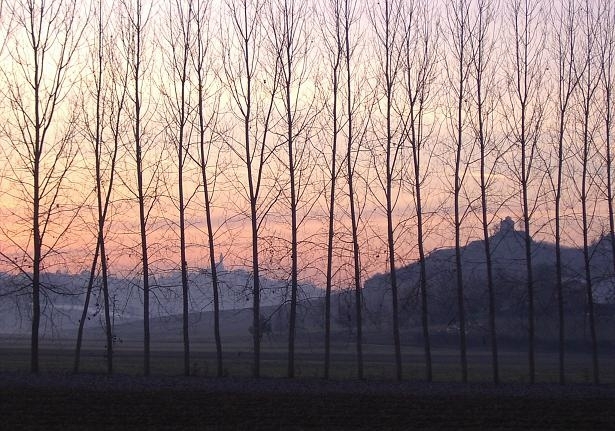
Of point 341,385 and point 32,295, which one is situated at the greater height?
point 32,295

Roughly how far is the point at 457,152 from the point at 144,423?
62.1ft

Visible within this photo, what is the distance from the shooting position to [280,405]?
76.3 feet

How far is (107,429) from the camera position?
62.4 feet

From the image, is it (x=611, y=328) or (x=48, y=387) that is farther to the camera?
(x=611, y=328)

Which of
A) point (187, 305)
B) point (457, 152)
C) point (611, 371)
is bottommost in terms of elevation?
point (611, 371)

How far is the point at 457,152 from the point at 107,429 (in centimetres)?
1991

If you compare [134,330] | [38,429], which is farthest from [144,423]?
[134,330]

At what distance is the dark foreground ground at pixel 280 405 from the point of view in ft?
66.7

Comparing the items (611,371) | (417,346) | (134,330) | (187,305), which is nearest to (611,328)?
(417,346)

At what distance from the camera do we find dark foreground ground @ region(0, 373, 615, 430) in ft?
66.7

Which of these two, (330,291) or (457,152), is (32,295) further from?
(457,152)

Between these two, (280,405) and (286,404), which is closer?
(280,405)

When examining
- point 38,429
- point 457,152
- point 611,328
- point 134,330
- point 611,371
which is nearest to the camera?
point 38,429

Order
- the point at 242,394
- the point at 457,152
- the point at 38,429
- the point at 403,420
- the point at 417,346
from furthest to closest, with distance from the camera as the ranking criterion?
the point at 417,346 → the point at 457,152 → the point at 242,394 → the point at 403,420 → the point at 38,429
